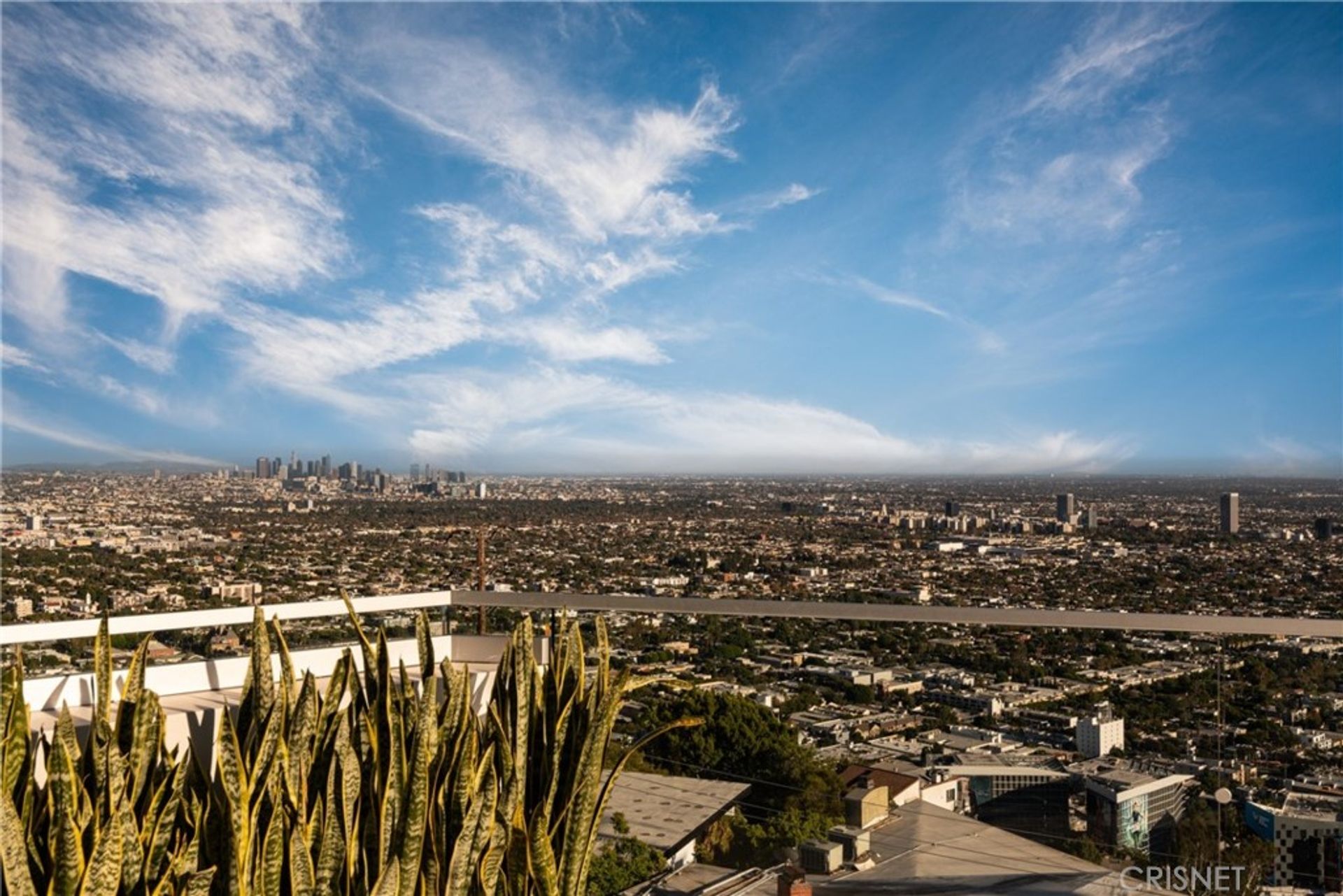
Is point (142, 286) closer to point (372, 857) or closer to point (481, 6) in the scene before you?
point (481, 6)

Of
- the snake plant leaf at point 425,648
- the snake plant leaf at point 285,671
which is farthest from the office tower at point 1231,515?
the snake plant leaf at point 285,671

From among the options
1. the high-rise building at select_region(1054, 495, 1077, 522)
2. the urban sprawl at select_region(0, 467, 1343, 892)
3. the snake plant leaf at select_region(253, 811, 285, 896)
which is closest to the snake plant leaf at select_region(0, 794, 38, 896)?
the snake plant leaf at select_region(253, 811, 285, 896)

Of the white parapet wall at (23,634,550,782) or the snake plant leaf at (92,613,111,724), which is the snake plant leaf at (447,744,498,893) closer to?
the white parapet wall at (23,634,550,782)

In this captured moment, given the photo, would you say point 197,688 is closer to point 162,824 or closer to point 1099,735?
point 162,824

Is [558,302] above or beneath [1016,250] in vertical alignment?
beneath

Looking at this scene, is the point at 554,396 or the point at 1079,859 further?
the point at 554,396

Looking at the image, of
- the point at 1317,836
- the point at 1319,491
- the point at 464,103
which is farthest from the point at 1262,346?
the point at 1317,836

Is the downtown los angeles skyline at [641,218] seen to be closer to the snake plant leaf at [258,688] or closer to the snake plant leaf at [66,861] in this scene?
the snake plant leaf at [258,688]
